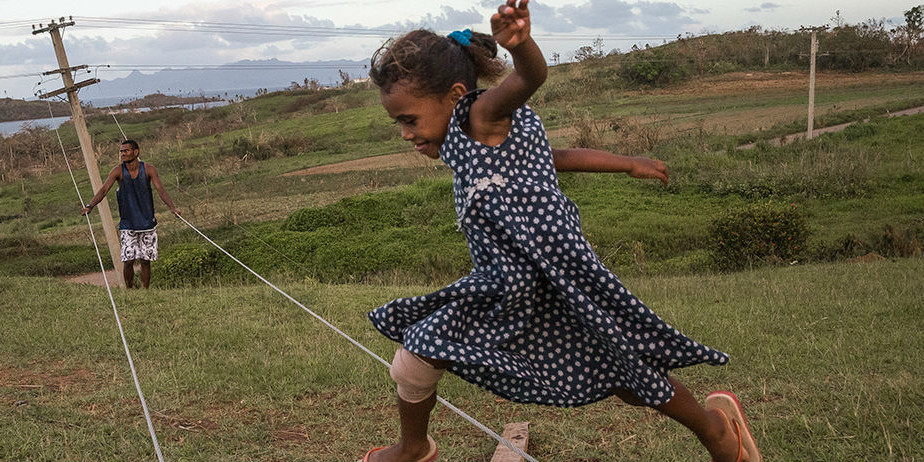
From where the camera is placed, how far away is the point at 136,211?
30.0ft

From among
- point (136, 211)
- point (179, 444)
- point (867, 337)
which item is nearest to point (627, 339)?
point (179, 444)

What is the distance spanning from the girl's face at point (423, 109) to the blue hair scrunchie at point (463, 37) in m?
0.15

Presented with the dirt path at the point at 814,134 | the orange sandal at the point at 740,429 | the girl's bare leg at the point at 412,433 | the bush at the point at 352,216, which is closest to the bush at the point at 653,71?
the dirt path at the point at 814,134

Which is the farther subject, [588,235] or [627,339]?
[588,235]

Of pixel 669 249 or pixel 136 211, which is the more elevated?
pixel 136 211

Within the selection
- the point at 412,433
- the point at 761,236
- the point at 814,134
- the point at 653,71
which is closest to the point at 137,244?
the point at 412,433

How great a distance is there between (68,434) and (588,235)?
33.1ft

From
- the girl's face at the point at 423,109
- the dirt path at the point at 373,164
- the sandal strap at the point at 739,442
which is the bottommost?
the dirt path at the point at 373,164

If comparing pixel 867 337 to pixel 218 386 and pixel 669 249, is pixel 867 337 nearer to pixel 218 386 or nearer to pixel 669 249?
pixel 218 386

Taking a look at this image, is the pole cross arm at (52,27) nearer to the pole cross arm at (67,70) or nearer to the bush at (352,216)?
the pole cross arm at (67,70)

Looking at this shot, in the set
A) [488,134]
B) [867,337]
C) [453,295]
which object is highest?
[488,134]

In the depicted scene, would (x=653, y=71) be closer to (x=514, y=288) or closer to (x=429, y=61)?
(x=429, y=61)

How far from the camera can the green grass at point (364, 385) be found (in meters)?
3.62

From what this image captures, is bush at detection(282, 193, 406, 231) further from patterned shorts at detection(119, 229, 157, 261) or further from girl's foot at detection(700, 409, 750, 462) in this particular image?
girl's foot at detection(700, 409, 750, 462)
